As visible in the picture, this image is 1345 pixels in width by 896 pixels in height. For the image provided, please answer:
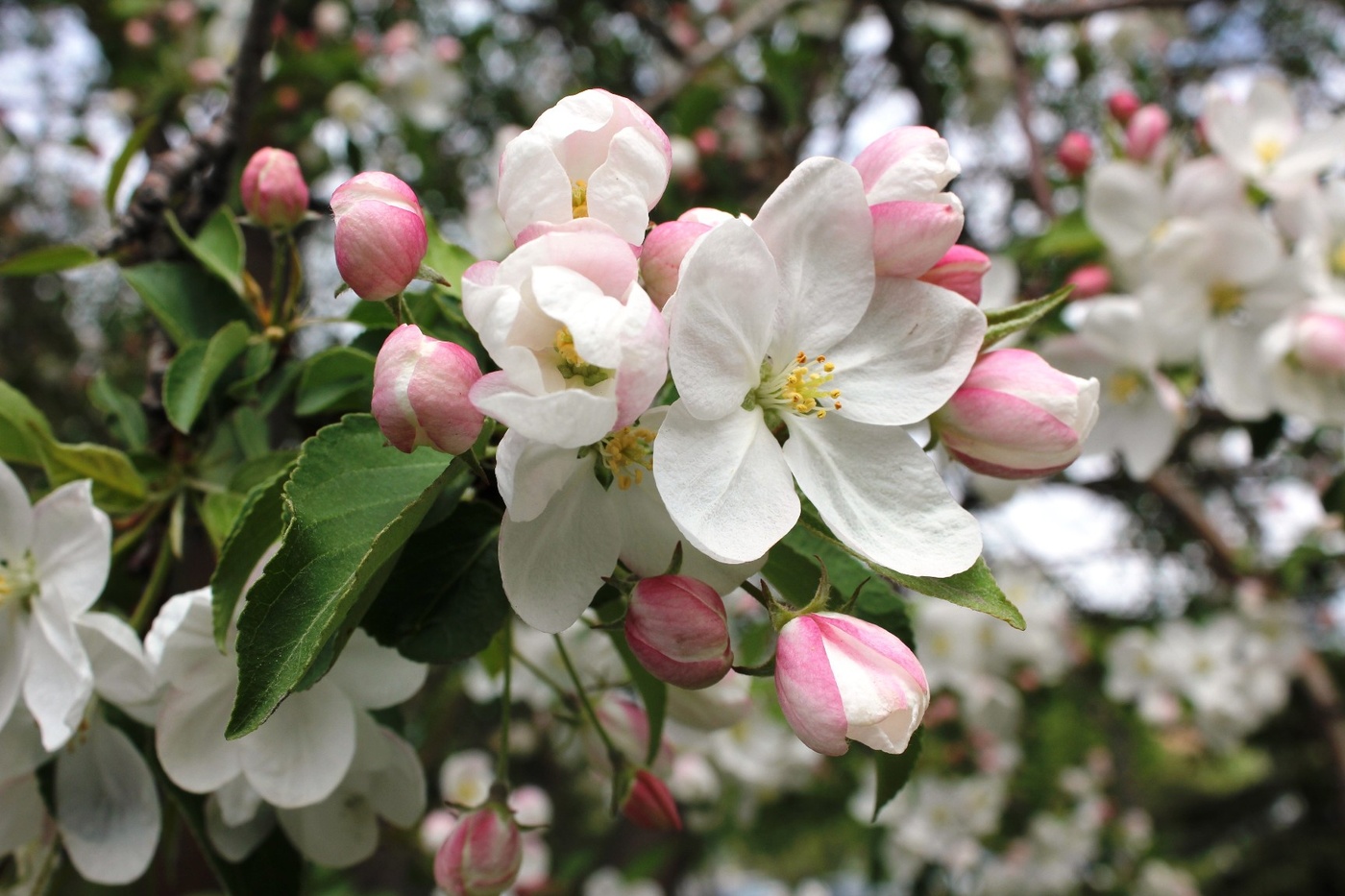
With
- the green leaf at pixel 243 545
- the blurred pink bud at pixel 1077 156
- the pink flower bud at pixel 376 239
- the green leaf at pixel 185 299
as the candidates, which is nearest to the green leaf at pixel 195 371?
the green leaf at pixel 185 299

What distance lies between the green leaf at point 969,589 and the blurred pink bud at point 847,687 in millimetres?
40

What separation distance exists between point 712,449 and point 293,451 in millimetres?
378

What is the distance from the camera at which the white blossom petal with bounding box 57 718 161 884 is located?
0.85 metres

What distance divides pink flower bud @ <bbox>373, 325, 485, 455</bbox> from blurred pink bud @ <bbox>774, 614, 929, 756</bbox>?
0.24 meters

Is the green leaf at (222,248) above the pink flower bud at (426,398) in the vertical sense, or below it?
below

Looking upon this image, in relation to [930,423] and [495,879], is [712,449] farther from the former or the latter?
Result: [495,879]

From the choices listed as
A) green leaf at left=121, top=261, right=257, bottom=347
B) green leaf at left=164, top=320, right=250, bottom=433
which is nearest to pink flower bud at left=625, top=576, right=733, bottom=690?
green leaf at left=164, top=320, right=250, bottom=433

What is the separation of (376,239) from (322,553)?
199 mm

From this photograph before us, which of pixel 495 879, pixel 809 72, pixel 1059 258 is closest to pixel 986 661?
pixel 1059 258

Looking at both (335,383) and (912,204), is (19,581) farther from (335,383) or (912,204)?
(912,204)

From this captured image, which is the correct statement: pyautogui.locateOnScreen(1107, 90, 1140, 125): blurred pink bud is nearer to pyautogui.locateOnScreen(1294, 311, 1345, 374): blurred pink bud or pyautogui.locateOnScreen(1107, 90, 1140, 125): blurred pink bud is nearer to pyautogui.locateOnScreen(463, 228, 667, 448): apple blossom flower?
pyautogui.locateOnScreen(1294, 311, 1345, 374): blurred pink bud

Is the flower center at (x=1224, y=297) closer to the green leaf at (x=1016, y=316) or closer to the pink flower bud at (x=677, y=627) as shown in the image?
the green leaf at (x=1016, y=316)

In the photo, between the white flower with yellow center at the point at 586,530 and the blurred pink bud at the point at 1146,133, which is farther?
the blurred pink bud at the point at 1146,133

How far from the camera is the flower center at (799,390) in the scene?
2.21 feet
